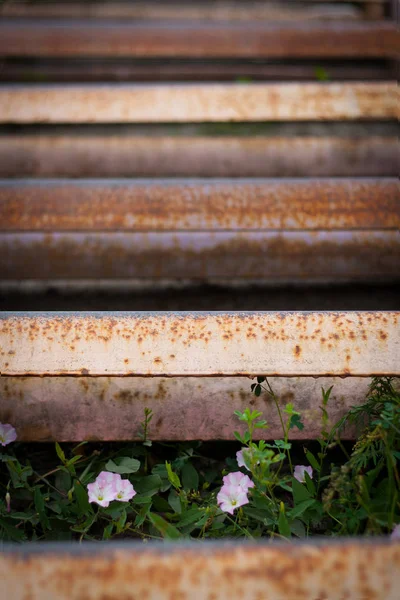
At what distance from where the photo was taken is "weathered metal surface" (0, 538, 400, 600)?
58 centimetres

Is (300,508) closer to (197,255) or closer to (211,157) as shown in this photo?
(197,255)

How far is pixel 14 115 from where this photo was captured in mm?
1477

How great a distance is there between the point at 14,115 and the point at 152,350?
0.98 meters

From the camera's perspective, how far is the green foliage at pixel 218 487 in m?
0.90

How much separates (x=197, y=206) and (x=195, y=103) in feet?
1.30

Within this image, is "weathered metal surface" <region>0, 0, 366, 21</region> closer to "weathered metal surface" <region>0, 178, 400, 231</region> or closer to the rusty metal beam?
the rusty metal beam

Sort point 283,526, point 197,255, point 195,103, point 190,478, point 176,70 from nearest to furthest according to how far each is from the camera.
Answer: point 283,526, point 190,478, point 197,255, point 195,103, point 176,70

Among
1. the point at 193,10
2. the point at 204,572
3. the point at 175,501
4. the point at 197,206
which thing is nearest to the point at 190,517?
the point at 175,501

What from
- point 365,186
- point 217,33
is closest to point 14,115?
point 217,33

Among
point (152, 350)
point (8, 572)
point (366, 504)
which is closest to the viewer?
point (8, 572)

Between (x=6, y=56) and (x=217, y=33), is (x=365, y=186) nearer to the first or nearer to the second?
(x=217, y=33)

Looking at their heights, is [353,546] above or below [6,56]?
below

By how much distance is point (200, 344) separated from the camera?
96 cm

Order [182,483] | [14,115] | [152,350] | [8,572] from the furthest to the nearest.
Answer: [14,115], [182,483], [152,350], [8,572]
